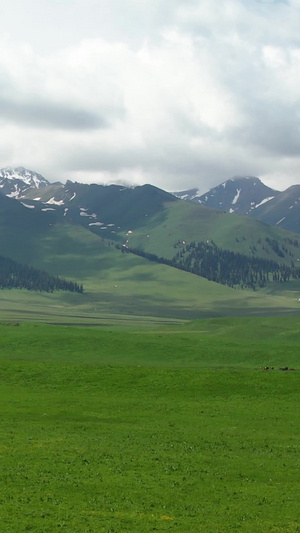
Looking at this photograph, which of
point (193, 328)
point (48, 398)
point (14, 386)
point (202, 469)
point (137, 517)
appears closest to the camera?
point (137, 517)

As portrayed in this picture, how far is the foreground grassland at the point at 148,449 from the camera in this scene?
107 ft

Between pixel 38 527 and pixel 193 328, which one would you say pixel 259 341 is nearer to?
pixel 193 328

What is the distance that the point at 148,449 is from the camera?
152 ft

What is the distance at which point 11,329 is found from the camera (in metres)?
132

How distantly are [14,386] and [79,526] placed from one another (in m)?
45.0

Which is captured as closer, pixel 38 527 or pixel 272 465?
pixel 38 527

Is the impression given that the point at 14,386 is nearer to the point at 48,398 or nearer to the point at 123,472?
the point at 48,398

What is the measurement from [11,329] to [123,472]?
9547cm

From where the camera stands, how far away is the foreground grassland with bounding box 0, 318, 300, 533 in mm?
32594

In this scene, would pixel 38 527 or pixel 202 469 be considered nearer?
pixel 38 527

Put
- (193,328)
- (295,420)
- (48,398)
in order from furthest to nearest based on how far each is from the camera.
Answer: (193,328), (48,398), (295,420)

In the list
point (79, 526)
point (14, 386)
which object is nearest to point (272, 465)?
point (79, 526)

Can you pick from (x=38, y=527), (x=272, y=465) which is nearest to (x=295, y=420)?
(x=272, y=465)

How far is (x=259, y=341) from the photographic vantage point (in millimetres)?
131000
